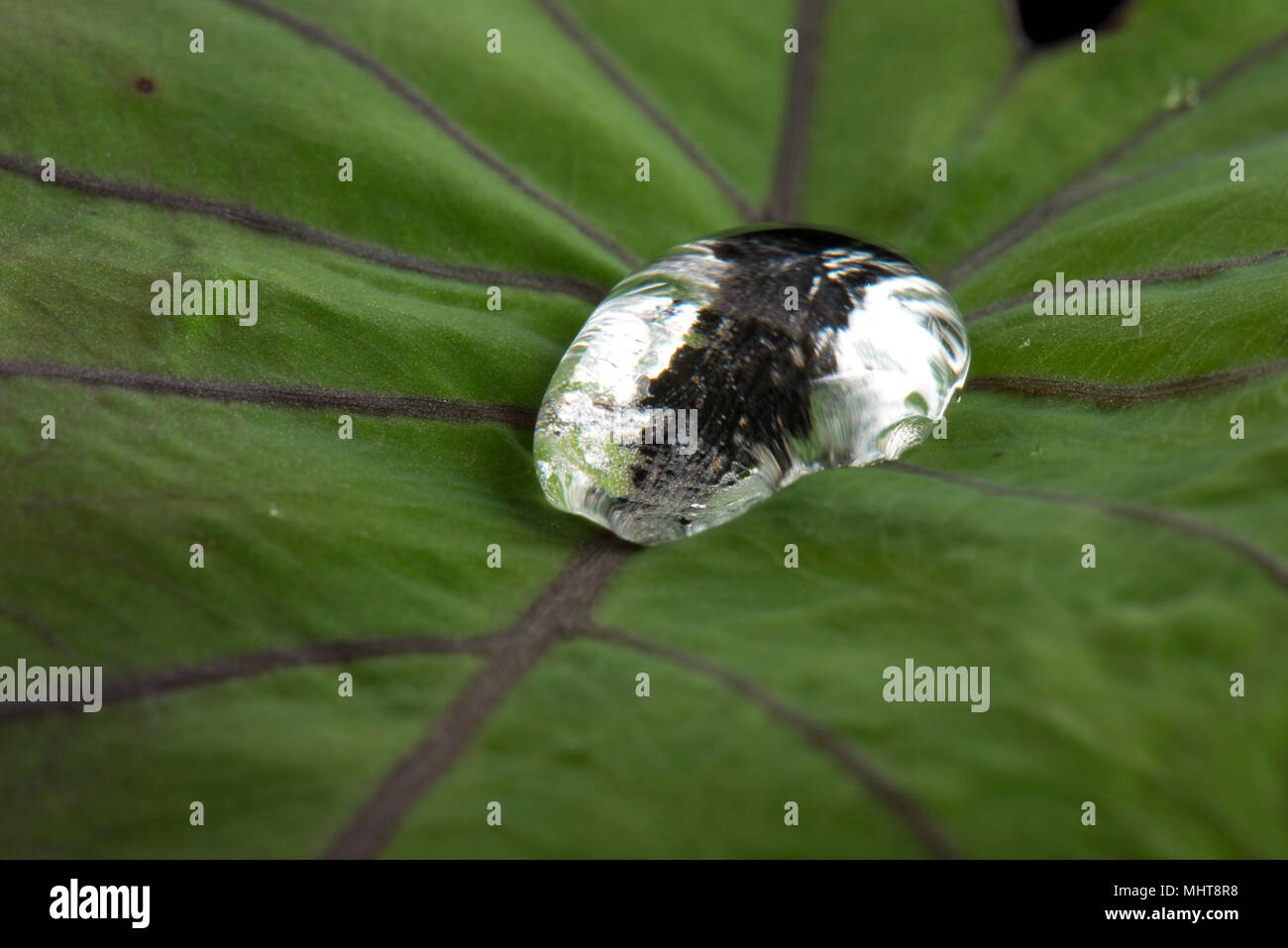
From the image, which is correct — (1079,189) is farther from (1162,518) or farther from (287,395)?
(287,395)

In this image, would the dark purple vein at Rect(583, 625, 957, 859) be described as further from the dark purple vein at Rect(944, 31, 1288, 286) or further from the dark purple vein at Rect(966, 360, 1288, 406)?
the dark purple vein at Rect(944, 31, 1288, 286)

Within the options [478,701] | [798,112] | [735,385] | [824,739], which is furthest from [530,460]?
[798,112]

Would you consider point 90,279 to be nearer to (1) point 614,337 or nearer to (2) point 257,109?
(2) point 257,109

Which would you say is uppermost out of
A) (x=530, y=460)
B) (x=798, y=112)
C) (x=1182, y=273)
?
(x=798, y=112)

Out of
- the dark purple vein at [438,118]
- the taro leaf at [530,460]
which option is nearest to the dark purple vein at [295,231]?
the taro leaf at [530,460]

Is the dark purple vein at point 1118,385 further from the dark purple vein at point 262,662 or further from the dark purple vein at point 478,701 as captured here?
the dark purple vein at point 262,662
